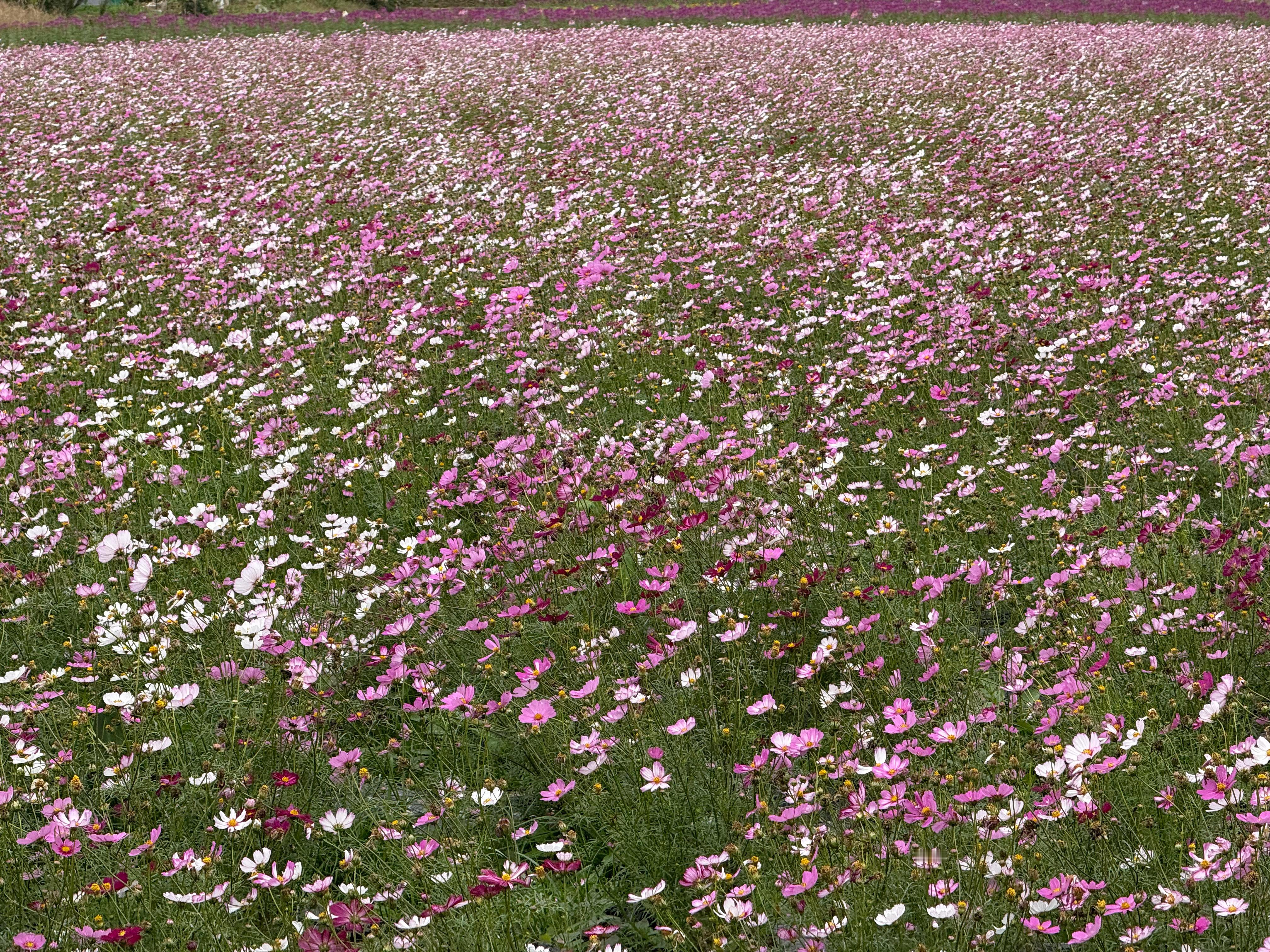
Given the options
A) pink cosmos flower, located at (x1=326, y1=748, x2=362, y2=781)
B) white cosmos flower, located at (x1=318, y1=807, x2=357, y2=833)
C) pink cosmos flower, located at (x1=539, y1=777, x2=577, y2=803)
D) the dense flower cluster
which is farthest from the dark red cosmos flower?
the dense flower cluster

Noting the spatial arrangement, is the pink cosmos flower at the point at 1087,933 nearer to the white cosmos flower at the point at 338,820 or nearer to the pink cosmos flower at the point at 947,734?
the pink cosmos flower at the point at 947,734

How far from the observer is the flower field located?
2.29 metres

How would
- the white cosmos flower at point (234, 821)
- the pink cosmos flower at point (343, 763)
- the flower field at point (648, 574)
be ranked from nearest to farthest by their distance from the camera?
the flower field at point (648, 574) → the white cosmos flower at point (234, 821) → the pink cosmos flower at point (343, 763)

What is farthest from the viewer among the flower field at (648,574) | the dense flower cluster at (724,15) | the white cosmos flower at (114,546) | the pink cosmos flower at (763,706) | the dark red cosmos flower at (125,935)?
the dense flower cluster at (724,15)

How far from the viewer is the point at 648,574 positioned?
377 cm

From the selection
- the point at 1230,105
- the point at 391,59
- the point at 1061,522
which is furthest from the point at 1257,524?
the point at 391,59

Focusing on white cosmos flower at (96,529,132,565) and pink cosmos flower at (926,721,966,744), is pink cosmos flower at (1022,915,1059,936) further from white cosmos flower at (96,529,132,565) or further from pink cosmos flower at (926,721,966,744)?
white cosmos flower at (96,529,132,565)

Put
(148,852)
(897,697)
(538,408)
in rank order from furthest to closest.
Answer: (538,408) → (897,697) → (148,852)

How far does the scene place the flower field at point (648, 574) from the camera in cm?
229

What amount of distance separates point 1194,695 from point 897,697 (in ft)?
2.27

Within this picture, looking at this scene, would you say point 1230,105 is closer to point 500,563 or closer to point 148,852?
point 500,563

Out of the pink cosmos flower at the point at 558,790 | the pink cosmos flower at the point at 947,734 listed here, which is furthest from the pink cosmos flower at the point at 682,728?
the pink cosmos flower at the point at 947,734

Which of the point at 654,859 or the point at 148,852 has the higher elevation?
the point at 148,852

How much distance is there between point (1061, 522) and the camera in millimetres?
3699
